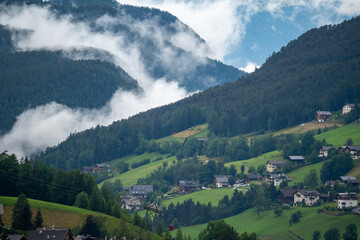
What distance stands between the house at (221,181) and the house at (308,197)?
110ft

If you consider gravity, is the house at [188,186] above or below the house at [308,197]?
above

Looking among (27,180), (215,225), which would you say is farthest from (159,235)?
(27,180)

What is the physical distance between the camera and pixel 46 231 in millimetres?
79250

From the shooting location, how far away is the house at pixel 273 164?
175288 mm

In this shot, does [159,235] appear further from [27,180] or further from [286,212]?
[286,212]

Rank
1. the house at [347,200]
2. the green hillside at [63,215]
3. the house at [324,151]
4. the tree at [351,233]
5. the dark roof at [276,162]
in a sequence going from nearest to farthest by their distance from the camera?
the green hillside at [63,215]
the tree at [351,233]
the house at [347,200]
the house at [324,151]
the dark roof at [276,162]

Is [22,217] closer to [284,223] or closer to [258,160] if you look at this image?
[284,223]

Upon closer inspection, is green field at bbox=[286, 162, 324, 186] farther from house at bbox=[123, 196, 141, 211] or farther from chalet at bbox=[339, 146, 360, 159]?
house at bbox=[123, 196, 141, 211]

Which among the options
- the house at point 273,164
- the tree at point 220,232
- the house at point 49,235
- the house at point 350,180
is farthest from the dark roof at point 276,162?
the house at point 49,235

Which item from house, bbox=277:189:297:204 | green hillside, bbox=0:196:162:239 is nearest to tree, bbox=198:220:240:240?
green hillside, bbox=0:196:162:239

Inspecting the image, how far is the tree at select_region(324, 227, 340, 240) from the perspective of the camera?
118 meters

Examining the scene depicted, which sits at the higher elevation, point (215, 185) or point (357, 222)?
point (215, 185)

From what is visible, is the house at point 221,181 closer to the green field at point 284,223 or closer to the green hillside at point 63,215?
the green field at point 284,223

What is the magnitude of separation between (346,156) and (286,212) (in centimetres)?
2796
